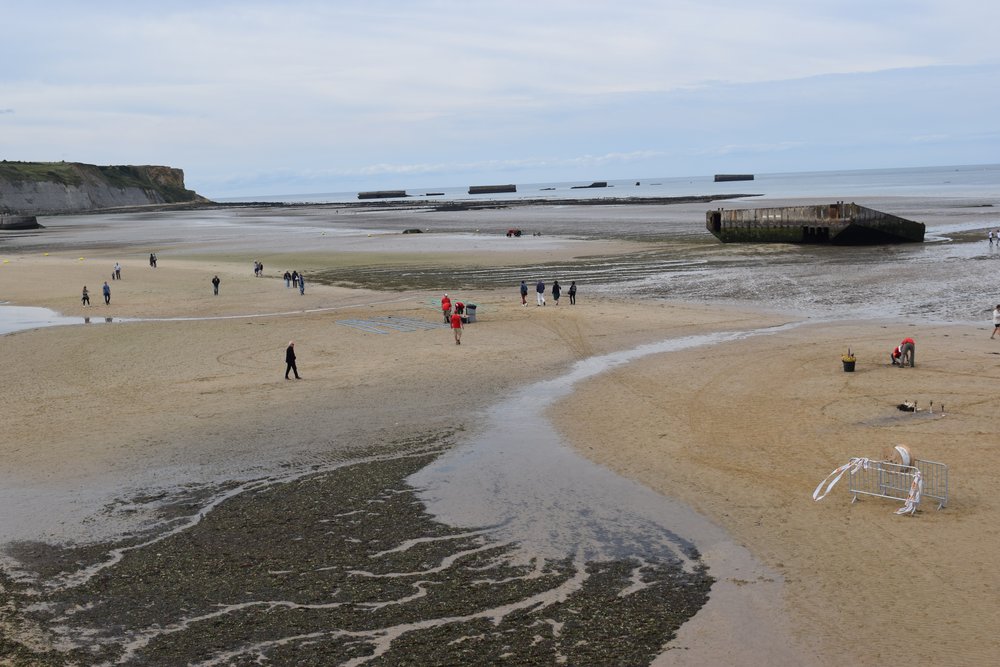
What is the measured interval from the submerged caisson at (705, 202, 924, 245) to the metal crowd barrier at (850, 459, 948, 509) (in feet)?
153

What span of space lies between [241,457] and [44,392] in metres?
8.60

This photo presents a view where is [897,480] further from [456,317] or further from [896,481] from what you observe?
[456,317]

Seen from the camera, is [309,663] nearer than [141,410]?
Yes

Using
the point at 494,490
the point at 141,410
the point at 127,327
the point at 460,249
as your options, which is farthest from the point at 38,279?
the point at 494,490

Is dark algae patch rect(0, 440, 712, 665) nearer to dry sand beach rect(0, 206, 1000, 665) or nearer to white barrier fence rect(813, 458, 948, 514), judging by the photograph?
dry sand beach rect(0, 206, 1000, 665)

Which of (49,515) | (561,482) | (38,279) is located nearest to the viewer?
(49,515)

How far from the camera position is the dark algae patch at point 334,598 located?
1016 centimetres

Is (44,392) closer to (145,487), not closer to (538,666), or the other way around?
(145,487)

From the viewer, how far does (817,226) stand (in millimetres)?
61031

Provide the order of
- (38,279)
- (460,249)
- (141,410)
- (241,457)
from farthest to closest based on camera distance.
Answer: (460,249)
(38,279)
(141,410)
(241,457)

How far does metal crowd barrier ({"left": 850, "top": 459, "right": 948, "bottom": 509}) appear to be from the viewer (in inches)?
554

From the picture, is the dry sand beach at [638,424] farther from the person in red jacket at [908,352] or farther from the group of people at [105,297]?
the group of people at [105,297]

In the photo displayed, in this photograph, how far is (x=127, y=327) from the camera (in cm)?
3353

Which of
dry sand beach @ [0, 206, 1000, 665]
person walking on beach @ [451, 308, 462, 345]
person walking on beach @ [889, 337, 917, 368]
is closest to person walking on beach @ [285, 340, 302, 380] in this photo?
dry sand beach @ [0, 206, 1000, 665]
